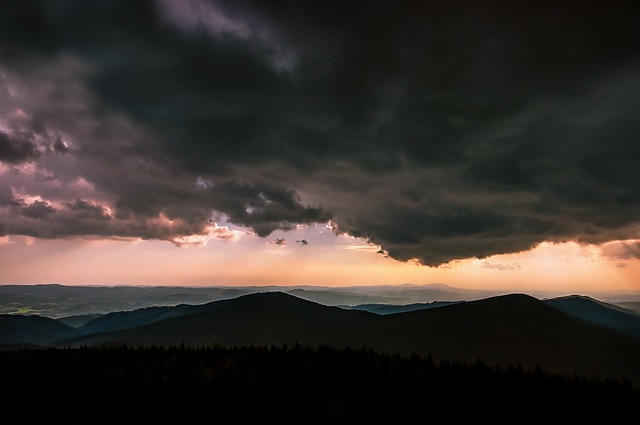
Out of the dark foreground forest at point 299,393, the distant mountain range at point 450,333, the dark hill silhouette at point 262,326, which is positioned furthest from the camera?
the dark hill silhouette at point 262,326

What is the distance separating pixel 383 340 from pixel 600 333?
4614 centimetres

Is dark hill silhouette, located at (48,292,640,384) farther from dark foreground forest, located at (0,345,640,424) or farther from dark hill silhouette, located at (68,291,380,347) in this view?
dark foreground forest, located at (0,345,640,424)

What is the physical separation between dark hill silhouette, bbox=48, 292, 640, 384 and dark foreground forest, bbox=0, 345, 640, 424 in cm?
4062

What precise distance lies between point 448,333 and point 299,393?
87712mm

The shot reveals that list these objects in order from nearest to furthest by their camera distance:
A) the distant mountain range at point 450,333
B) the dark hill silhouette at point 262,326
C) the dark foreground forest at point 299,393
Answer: the dark foreground forest at point 299,393 < the distant mountain range at point 450,333 < the dark hill silhouette at point 262,326

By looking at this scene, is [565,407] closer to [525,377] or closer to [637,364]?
[525,377]

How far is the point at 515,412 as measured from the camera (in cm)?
1021

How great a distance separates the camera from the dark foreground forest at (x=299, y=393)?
9734 mm

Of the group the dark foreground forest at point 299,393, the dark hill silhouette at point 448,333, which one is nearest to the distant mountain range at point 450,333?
the dark hill silhouette at point 448,333

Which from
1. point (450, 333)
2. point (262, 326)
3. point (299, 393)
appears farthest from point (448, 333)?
point (299, 393)

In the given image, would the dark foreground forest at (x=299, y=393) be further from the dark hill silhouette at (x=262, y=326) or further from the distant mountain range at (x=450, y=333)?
the dark hill silhouette at (x=262, y=326)

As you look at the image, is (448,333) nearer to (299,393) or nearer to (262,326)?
(262,326)

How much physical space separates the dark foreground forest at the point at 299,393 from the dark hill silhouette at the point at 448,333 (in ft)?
133

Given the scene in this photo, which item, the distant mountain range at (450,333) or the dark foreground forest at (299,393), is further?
the distant mountain range at (450,333)
